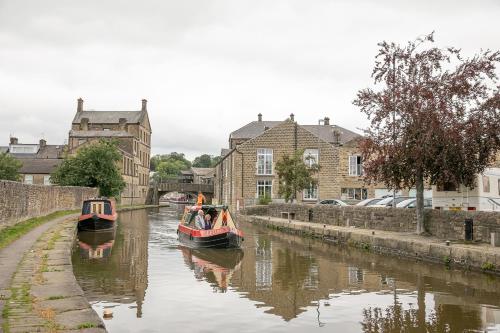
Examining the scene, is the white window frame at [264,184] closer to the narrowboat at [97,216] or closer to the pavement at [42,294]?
the narrowboat at [97,216]

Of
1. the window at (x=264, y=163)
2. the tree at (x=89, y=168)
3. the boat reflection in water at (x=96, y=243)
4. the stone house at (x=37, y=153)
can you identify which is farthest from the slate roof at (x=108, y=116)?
the boat reflection in water at (x=96, y=243)

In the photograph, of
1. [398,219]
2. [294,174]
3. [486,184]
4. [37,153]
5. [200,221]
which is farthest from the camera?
[37,153]

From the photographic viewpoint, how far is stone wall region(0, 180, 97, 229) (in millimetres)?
20092

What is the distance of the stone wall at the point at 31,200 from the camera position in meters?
20.1

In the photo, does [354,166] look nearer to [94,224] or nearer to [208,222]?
[94,224]

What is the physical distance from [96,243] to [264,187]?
23.9m

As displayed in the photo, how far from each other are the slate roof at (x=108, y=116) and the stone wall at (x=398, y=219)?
53.9 metres

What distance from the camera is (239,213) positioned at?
144ft

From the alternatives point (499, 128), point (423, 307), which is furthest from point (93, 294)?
point (499, 128)

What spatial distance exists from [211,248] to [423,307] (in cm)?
1188

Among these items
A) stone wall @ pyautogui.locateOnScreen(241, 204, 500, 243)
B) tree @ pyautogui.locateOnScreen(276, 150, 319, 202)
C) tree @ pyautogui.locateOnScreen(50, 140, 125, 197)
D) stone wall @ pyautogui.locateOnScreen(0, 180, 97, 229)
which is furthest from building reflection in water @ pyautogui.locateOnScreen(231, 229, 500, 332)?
tree @ pyautogui.locateOnScreen(50, 140, 125, 197)

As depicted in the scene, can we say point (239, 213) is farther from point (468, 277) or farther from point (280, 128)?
point (468, 277)

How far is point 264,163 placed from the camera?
150 feet

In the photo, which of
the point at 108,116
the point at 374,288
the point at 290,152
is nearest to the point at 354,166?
the point at 290,152
